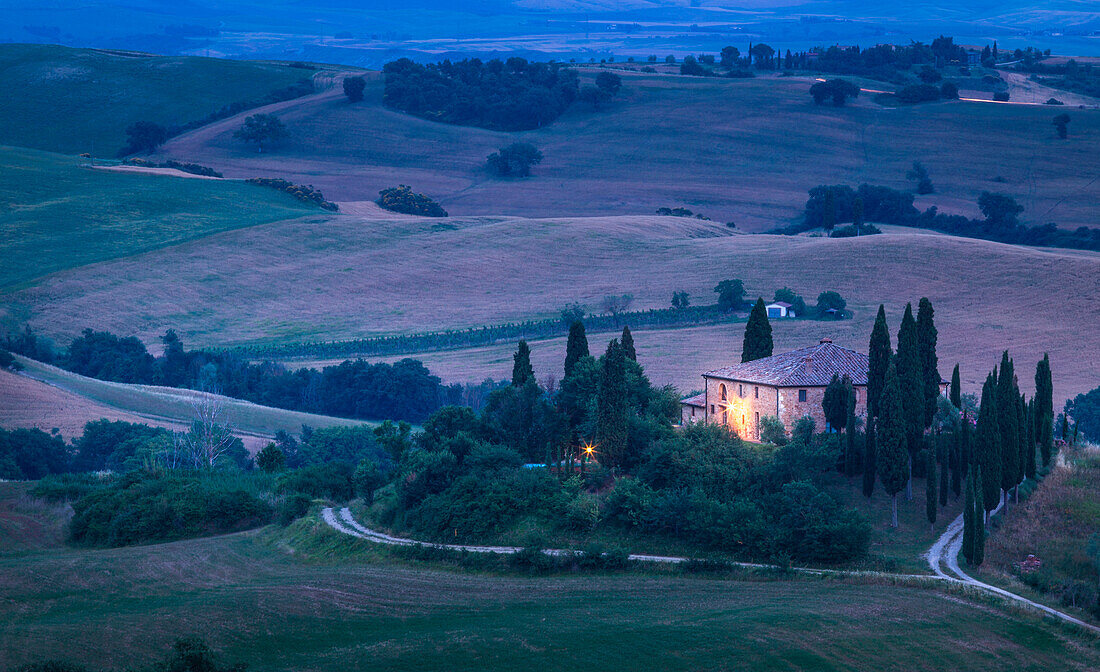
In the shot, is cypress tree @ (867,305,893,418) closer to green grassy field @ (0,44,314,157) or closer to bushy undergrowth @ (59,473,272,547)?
bushy undergrowth @ (59,473,272,547)

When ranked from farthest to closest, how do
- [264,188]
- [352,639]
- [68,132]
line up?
[68,132] < [264,188] < [352,639]

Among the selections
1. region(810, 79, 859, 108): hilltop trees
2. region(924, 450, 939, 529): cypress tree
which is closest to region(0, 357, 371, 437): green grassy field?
region(924, 450, 939, 529): cypress tree

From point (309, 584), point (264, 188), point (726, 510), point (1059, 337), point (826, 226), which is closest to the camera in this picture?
point (309, 584)

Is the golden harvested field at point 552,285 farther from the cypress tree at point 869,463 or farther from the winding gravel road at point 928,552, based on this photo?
the winding gravel road at point 928,552

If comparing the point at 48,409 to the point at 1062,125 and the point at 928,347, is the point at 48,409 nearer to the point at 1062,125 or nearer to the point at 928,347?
the point at 928,347

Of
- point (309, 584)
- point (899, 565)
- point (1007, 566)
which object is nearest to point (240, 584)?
point (309, 584)

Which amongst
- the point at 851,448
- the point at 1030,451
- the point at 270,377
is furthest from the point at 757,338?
the point at 270,377

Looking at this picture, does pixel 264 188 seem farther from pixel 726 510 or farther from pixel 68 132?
pixel 726 510
